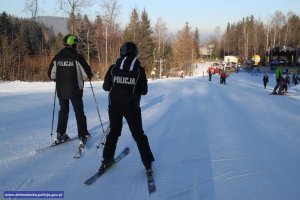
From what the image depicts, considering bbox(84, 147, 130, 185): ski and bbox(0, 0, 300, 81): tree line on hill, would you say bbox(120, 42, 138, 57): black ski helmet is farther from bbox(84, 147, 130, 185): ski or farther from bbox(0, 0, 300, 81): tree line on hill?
bbox(0, 0, 300, 81): tree line on hill

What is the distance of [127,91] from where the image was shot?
4.30 m

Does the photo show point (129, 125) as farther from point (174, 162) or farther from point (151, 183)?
point (174, 162)

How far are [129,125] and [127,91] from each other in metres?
0.48

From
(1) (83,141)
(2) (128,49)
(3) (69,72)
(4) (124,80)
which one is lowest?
(1) (83,141)

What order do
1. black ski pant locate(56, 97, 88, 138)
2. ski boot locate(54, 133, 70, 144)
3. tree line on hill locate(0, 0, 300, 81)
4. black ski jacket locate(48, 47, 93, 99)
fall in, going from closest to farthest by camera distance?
black ski jacket locate(48, 47, 93, 99), black ski pant locate(56, 97, 88, 138), ski boot locate(54, 133, 70, 144), tree line on hill locate(0, 0, 300, 81)

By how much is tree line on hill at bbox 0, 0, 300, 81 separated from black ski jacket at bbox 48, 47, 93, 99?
27.8m

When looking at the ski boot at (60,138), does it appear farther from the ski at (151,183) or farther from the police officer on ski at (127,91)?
the ski at (151,183)

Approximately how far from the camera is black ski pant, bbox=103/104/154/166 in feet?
14.2

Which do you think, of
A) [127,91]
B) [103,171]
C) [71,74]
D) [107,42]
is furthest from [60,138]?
[107,42]

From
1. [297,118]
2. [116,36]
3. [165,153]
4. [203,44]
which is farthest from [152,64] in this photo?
[203,44]

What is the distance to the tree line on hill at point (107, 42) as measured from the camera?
42344 millimetres

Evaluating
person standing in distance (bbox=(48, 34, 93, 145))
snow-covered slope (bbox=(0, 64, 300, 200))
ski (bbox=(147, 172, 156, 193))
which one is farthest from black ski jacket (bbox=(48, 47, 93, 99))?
ski (bbox=(147, 172, 156, 193))

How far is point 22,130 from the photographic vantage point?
663 centimetres

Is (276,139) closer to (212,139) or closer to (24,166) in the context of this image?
(212,139)
